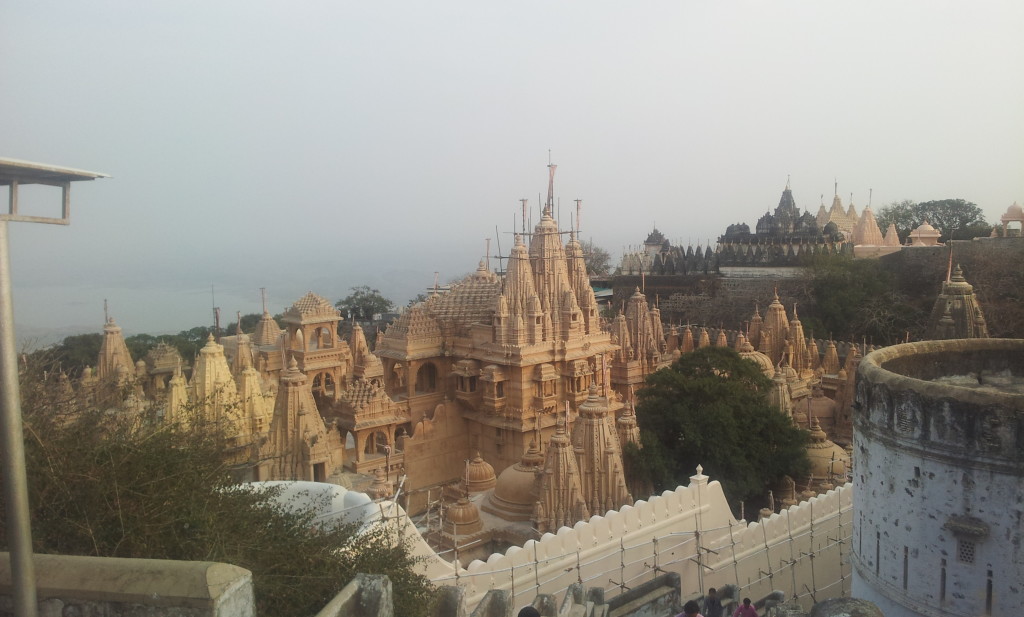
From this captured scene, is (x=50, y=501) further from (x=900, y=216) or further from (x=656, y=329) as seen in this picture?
(x=900, y=216)

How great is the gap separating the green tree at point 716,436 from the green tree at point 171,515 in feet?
34.6

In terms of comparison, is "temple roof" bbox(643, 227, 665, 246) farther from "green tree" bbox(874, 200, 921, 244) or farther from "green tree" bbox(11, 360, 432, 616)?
"green tree" bbox(11, 360, 432, 616)

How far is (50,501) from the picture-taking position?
247 inches

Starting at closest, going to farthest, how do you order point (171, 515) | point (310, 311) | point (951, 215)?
1. point (171, 515)
2. point (310, 311)
3. point (951, 215)

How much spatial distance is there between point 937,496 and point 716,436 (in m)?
10.9

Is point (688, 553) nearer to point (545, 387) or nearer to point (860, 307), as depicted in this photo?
point (545, 387)

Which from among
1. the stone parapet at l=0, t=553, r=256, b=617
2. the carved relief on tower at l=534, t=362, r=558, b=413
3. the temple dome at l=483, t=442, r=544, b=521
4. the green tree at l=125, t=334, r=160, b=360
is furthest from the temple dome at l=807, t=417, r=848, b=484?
the green tree at l=125, t=334, r=160, b=360

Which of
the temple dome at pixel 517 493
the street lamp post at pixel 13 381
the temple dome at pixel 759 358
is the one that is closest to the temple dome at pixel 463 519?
the temple dome at pixel 517 493

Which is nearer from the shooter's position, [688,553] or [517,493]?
[688,553]

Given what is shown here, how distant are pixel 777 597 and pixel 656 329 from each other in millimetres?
21212

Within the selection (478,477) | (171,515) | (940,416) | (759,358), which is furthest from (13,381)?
(759,358)

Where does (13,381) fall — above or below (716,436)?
above

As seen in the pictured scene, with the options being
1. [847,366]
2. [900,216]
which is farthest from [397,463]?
[900,216]

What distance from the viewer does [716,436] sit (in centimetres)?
1919
